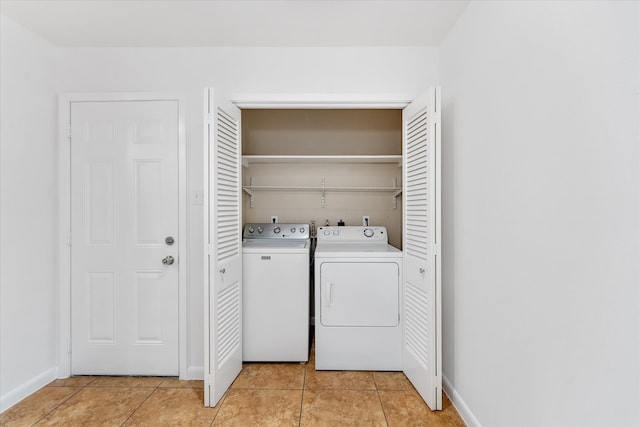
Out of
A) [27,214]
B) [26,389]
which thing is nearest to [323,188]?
[27,214]

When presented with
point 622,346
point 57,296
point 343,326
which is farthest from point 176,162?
point 622,346

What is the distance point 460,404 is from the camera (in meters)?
1.99

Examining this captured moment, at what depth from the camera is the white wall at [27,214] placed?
2.10 metres

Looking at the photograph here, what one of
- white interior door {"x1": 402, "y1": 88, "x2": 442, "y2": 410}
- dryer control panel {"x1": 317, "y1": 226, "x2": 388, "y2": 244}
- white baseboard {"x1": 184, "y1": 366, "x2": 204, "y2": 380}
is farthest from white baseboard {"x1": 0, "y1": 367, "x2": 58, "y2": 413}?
white interior door {"x1": 402, "y1": 88, "x2": 442, "y2": 410}

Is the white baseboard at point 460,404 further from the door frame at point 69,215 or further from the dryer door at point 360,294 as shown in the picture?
the door frame at point 69,215

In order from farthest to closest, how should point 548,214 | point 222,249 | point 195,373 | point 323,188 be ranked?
1. point 323,188
2. point 195,373
3. point 222,249
4. point 548,214

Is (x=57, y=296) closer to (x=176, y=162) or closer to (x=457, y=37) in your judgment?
(x=176, y=162)

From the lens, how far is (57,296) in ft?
8.10

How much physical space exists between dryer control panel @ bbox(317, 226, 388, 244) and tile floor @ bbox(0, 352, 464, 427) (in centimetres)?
112

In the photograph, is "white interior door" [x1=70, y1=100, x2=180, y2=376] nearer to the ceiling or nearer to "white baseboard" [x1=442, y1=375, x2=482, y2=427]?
the ceiling

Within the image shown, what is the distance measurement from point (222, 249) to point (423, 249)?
51.9 inches

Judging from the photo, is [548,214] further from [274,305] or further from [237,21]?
[237,21]

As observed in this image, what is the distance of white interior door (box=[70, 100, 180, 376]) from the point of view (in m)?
2.46

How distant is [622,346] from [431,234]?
109cm
